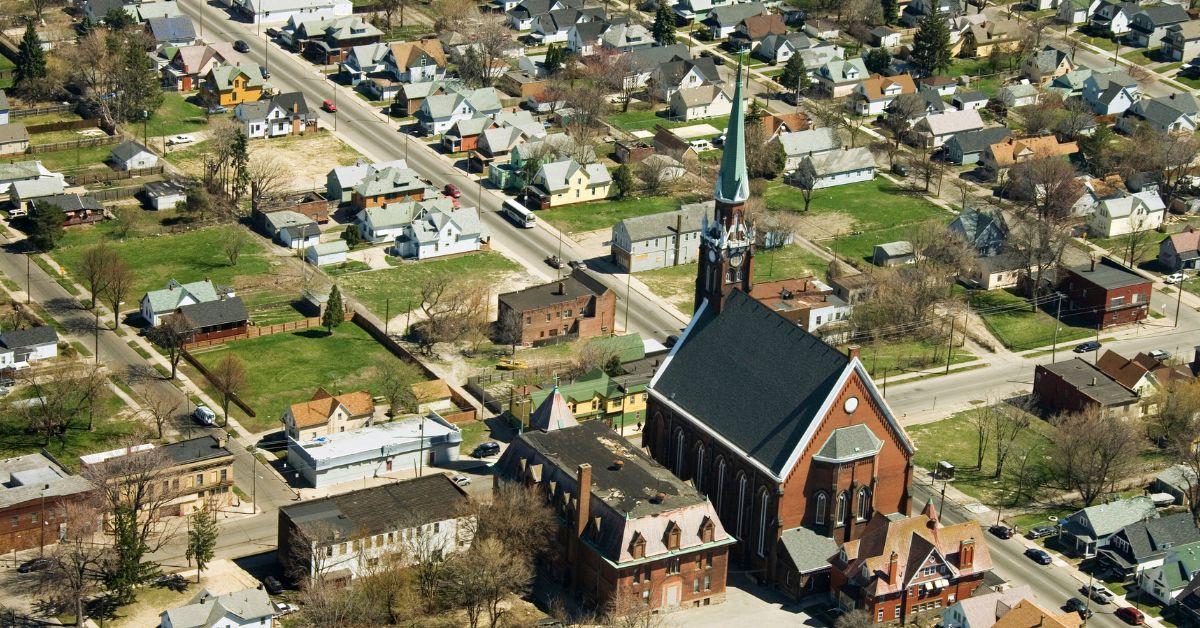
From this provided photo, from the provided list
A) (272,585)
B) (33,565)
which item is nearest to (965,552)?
(272,585)

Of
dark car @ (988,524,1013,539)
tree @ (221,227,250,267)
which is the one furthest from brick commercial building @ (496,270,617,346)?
dark car @ (988,524,1013,539)

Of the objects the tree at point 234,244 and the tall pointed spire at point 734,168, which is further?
the tree at point 234,244

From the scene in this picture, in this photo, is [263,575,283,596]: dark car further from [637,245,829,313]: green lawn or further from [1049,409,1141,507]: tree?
[637,245,829,313]: green lawn

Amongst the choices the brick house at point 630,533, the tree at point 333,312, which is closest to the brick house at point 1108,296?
the brick house at point 630,533

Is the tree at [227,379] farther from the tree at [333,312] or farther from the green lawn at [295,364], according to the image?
the tree at [333,312]

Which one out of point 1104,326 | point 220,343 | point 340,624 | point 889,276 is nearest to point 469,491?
point 340,624
